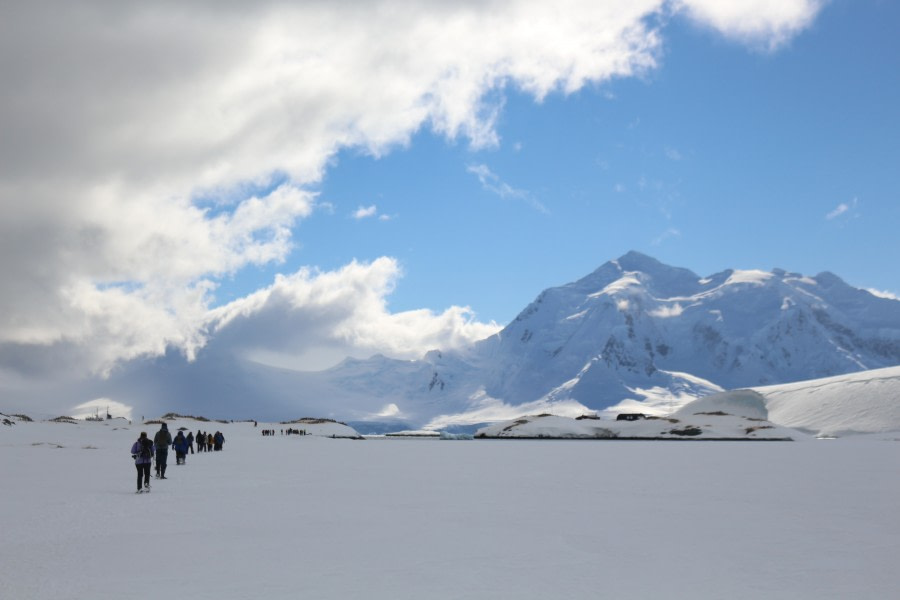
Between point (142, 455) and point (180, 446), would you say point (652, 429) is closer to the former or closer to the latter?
point (180, 446)

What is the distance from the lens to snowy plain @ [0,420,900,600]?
13.5 m

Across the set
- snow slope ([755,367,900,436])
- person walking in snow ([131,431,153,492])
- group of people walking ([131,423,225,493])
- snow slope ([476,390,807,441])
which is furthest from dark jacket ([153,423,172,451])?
→ snow slope ([755,367,900,436])

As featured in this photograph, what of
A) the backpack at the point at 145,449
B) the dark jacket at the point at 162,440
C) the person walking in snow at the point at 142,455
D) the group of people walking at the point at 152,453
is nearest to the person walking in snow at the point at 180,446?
the group of people walking at the point at 152,453

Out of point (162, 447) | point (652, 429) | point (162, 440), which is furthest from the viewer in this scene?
point (652, 429)

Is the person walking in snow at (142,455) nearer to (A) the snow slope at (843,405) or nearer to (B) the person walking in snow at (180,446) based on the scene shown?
→ (B) the person walking in snow at (180,446)

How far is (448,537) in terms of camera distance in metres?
18.2

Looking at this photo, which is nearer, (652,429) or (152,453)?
(152,453)

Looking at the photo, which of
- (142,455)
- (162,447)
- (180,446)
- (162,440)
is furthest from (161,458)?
(180,446)

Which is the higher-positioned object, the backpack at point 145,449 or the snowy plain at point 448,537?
the backpack at point 145,449

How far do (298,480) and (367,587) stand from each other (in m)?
20.4

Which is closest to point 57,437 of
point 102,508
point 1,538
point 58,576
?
point 102,508

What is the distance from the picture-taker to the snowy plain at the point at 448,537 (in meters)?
13.5

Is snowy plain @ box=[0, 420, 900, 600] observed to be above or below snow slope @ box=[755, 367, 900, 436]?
below

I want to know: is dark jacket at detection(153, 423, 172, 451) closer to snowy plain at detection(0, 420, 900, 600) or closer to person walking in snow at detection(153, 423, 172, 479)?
person walking in snow at detection(153, 423, 172, 479)
